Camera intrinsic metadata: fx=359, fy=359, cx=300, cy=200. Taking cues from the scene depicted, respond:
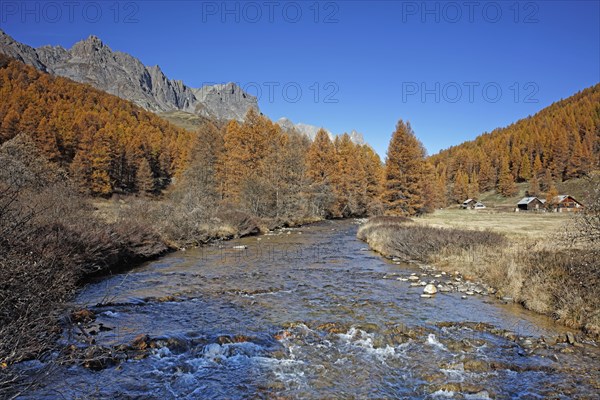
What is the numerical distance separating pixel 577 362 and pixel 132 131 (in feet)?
336

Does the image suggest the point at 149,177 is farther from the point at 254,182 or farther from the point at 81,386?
the point at 81,386

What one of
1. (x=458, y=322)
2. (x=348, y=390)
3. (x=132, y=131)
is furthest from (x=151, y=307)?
(x=132, y=131)

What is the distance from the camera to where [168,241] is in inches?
928

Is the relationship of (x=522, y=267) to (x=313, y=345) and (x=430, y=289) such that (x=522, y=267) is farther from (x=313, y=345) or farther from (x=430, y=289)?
(x=313, y=345)

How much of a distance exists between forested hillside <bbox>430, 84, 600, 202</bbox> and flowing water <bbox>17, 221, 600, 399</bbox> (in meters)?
112

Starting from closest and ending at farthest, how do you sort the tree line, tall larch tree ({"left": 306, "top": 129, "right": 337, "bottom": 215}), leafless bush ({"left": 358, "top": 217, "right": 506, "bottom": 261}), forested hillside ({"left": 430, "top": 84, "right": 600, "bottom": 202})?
leafless bush ({"left": 358, "top": 217, "right": 506, "bottom": 261}), the tree line, tall larch tree ({"left": 306, "top": 129, "right": 337, "bottom": 215}), forested hillside ({"left": 430, "top": 84, "right": 600, "bottom": 202})

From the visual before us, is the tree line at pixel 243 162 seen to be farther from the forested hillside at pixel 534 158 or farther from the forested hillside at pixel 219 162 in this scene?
the forested hillside at pixel 534 158

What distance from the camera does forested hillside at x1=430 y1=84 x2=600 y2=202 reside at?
116 m

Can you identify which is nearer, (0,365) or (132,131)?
(0,365)

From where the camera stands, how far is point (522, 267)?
13141mm

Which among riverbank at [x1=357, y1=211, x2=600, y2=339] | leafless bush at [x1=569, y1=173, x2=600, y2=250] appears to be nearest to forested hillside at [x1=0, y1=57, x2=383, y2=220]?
riverbank at [x1=357, y1=211, x2=600, y2=339]

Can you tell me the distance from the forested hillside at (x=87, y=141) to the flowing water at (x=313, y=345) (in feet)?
164

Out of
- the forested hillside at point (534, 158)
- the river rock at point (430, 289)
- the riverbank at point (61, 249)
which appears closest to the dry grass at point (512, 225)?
the river rock at point (430, 289)

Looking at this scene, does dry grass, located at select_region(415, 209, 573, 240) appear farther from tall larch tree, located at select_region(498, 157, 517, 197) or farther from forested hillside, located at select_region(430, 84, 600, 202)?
tall larch tree, located at select_region(498, 157, 517, 197)
